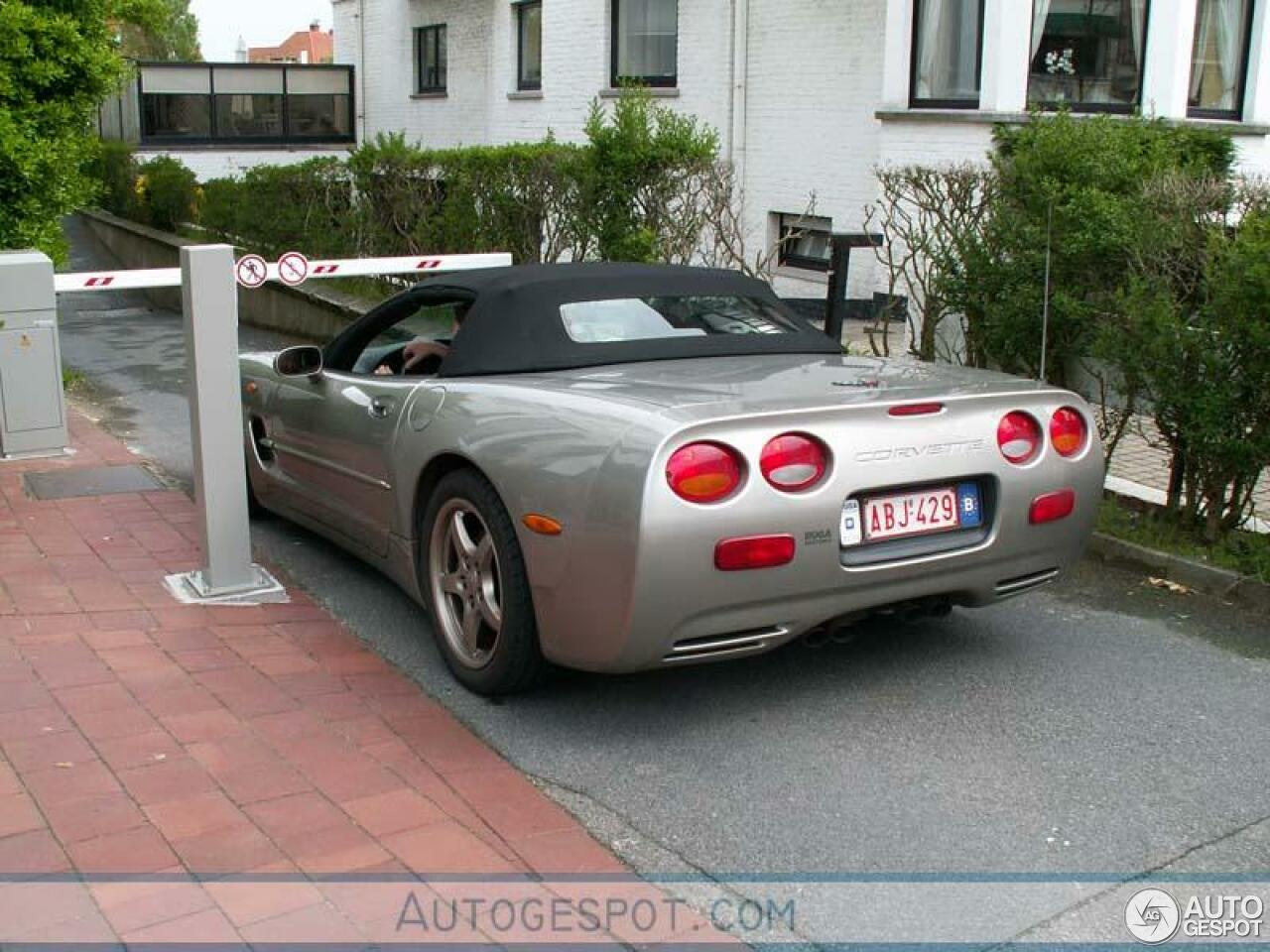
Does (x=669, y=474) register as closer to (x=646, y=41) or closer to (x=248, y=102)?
(x=646, y=41)

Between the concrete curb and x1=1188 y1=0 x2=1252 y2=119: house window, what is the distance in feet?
24.3

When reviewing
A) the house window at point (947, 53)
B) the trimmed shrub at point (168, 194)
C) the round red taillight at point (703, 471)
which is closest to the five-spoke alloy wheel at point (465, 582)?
the round red taillight at point (703, 471)

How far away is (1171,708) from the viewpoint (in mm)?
4797

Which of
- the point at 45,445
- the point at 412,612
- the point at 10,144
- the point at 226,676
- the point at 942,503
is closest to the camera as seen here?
the point at 942,503

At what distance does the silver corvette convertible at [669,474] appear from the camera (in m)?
4.19

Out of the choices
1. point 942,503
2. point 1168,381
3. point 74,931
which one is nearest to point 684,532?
point 942,503

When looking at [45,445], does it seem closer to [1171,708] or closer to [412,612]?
[412,612]

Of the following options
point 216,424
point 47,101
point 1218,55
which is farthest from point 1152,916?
point 1218,55

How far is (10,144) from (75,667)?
6.05 metres

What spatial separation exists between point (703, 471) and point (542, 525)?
1.81ft

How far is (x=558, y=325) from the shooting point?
17.3ft

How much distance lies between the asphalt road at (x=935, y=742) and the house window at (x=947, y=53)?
A: 7930mm

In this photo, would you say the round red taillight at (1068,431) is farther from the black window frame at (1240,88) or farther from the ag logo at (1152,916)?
the black window frame at (1240,88)

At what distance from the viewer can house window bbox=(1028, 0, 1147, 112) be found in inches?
490
